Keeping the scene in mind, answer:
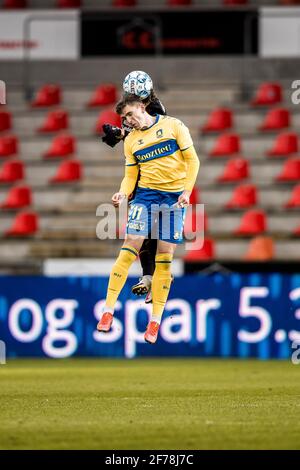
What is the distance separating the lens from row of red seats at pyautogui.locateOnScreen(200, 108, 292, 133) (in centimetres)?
1848

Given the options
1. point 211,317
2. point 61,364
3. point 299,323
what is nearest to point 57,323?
point 61,364

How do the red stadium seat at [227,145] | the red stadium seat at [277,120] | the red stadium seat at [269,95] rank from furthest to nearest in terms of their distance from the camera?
the red stadium seat at [269,95] → the red stadium seat at [277,120] → the red stadium seat at [227,145]

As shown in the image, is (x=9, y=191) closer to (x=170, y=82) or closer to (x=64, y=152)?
(x=64, y=152)

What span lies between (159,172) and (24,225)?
7441 millimetres

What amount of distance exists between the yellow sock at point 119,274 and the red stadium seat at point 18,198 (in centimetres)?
796

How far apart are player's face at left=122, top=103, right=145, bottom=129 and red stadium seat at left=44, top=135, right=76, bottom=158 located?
8.71 m

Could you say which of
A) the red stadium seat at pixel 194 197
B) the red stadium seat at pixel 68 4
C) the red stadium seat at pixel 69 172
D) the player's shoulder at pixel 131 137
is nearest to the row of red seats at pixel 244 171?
the red stadium seat at pixel 194 197

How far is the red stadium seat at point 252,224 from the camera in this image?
1662 cm

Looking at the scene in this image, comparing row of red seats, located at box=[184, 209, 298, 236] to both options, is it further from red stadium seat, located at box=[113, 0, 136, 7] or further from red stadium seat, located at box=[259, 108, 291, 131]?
red stadium seat, located at box=[113, 0, 136, 7]

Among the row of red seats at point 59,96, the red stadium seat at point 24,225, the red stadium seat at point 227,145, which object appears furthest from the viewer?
the row of red seats at point 59,96

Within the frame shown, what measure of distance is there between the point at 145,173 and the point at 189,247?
6217 mm

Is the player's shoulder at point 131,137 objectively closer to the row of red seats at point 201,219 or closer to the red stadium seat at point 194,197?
the row of red seats at point 201,219

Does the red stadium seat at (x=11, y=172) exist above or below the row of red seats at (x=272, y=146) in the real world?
below
